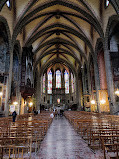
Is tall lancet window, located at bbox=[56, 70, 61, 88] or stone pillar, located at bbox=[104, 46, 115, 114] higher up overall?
tall lancet window, located at bbox=[56, 70, 61, 88]

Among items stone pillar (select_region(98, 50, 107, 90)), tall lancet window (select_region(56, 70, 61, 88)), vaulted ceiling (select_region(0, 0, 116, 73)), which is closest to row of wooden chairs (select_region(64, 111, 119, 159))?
stone pillar (select_region(98, 50, 107, 90))

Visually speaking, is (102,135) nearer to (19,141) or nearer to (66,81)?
(19,141)

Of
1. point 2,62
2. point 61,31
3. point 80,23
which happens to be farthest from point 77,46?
point 2,62

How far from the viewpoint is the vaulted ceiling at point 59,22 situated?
16.0 meters

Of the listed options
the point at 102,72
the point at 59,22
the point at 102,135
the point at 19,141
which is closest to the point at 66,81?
the point at 102,72

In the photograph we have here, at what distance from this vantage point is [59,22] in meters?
22.2

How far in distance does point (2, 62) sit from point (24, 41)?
279 inches

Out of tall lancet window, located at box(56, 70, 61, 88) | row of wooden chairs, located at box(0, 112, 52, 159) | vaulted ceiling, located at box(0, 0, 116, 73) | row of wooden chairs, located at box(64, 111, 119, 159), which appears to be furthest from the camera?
tall lancet window, located at box(56, 70, 61, 88)

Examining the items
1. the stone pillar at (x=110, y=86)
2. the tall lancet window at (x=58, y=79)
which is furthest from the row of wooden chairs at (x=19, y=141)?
the tall lancet window at (x=58, y=79)

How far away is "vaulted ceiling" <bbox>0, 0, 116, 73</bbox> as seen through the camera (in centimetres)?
1605

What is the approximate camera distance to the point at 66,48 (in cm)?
3228

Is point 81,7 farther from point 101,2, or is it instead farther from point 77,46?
point 77,46

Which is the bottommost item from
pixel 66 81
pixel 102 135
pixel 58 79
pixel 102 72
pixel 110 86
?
pixel 102 135

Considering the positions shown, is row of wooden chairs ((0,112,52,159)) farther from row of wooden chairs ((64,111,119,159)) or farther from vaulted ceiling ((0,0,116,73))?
vaulted ceiling ((0,0,116,73))
